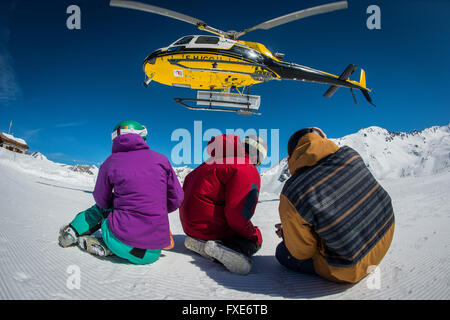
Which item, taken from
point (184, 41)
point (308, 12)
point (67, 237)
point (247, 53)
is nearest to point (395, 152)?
point (308, 12)

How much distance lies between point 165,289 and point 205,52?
20.5 ft

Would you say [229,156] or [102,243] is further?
[229,156]

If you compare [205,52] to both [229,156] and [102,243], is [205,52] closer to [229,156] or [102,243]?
[229,156]

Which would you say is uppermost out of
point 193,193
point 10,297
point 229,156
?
point 229,156

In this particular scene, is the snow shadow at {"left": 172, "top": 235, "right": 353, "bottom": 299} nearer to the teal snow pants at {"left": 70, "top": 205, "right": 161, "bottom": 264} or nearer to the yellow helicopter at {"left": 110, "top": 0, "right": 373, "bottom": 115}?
the teal snow pants at {"left": 70, "top": 205, "right": 161, "bottom": 264}

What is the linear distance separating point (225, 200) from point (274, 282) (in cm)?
77

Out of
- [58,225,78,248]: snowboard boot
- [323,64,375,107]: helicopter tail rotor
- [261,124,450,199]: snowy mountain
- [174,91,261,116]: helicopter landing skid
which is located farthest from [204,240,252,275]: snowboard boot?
[261,124,450,199]: snowy mountain

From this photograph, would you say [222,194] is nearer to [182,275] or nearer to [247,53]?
[182,275]

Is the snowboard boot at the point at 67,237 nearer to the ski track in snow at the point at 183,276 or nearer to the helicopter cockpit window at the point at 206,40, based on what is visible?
the ski track in snow at the point at 183,276

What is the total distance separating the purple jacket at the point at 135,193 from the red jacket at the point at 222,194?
0.31m

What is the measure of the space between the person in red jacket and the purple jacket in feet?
1.06

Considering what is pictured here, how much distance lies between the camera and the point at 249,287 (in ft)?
4.84

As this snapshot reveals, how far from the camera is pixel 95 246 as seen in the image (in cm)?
178
